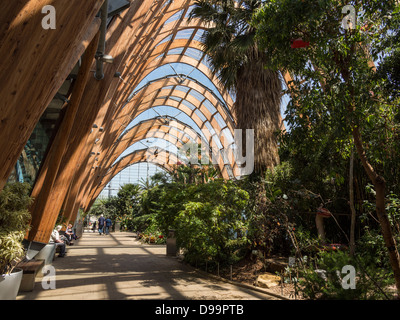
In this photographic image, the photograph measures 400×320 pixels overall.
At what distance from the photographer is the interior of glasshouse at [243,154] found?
2902 millimetres

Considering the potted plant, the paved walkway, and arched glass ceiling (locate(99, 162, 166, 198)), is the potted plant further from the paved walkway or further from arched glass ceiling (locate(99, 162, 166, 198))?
arched glass ceiling (locate(99, 162, 166, 198))

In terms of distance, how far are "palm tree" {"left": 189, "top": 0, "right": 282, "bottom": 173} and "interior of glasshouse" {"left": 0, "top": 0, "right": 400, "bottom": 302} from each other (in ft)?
0.14

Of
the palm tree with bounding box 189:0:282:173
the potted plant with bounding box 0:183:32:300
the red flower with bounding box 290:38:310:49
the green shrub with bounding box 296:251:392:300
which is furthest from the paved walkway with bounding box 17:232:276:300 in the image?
the red flower with bounding box 290:38:310:49

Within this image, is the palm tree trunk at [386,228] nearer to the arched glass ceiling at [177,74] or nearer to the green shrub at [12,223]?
the green shrub at [12,223]

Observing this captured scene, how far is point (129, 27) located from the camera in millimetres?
8914

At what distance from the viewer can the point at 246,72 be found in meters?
9.81

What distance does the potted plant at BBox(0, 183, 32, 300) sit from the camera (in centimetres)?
409

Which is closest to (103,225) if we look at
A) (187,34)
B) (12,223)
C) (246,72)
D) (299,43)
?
(187,34)

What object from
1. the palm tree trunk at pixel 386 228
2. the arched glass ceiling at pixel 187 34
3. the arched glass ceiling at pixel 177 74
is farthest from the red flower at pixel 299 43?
the arched glass ceiling at pixel 177 74

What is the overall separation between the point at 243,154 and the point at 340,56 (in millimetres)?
5131

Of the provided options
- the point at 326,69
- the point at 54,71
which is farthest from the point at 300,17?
the point at 54,71

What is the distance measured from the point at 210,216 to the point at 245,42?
4.85m

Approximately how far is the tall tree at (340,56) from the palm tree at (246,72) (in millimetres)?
4788

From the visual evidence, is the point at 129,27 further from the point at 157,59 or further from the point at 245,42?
the point at 157,59
